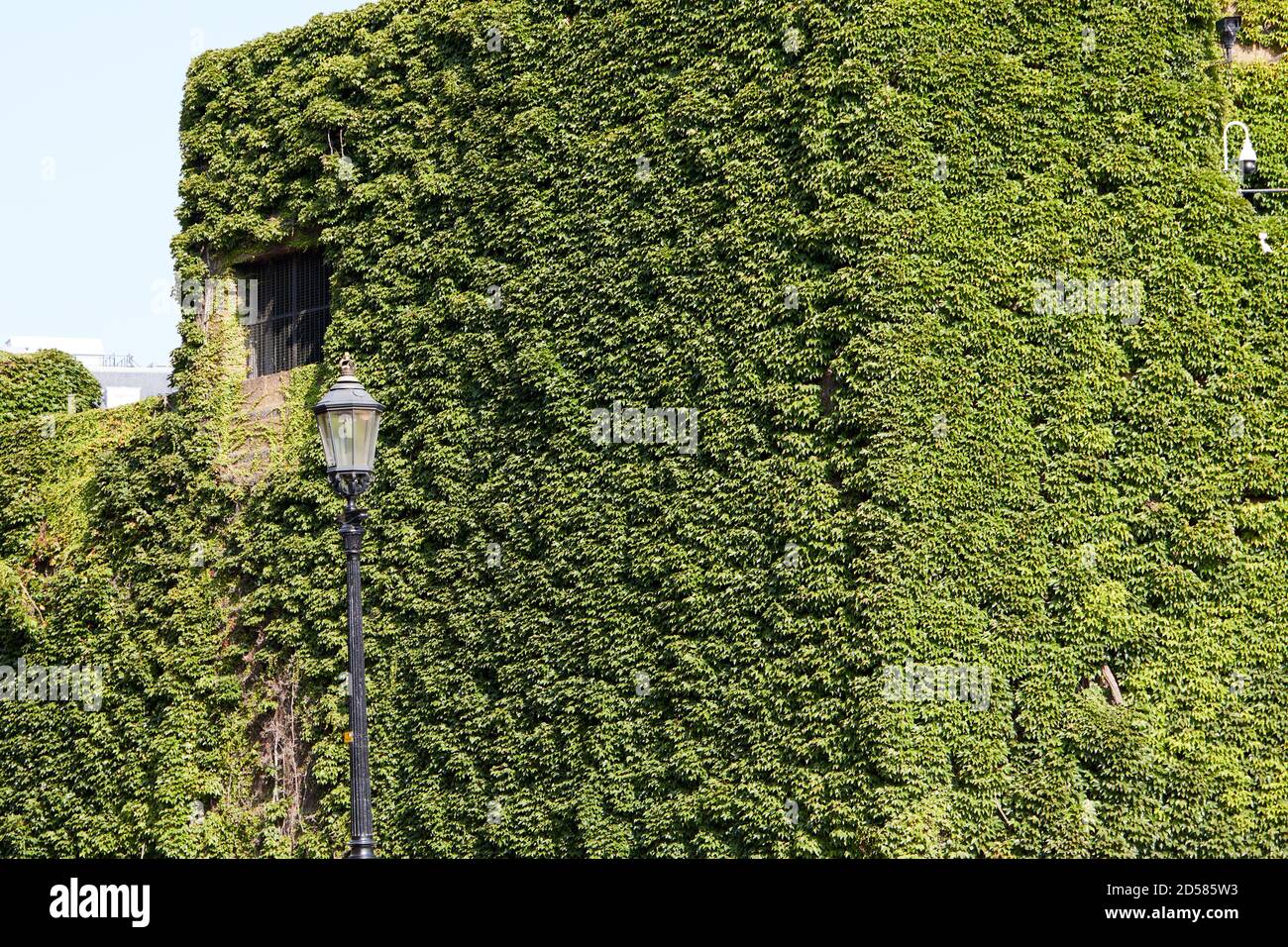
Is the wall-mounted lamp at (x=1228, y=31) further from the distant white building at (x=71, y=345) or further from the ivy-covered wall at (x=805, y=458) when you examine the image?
the distant white building at (x=71, y=345)

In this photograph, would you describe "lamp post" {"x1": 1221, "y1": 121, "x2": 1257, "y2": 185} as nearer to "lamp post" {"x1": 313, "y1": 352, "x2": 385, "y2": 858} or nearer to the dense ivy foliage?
"lamp post" {"x1": 313, "y1": 352, "x2": 385, "y2": 858}

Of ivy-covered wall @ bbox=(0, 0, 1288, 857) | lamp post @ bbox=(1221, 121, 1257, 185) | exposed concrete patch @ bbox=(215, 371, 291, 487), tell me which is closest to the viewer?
ivy-covered wall @ bbox=(0, 0, 1288, 857)

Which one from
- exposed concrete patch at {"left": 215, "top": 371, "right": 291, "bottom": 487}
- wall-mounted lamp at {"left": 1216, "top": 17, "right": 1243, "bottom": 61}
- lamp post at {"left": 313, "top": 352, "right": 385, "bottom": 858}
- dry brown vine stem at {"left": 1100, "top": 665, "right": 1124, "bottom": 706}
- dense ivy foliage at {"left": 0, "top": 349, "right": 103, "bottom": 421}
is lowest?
dry brown vine stem at {"left": 1100, "top": 665, "right": 1124, "bottom": 706}

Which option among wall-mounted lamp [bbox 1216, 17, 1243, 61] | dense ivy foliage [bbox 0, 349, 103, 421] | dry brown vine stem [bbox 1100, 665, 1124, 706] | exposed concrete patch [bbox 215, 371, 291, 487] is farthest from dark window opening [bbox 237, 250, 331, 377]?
wall-mounted lamp [bbox 1216, 17, 1243, 61]

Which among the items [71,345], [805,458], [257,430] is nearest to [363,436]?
[805,458]

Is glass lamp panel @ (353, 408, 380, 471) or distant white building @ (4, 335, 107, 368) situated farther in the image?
distant white building @ (4, 335, 107, 368)

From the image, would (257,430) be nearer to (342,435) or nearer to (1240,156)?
(342,435)
